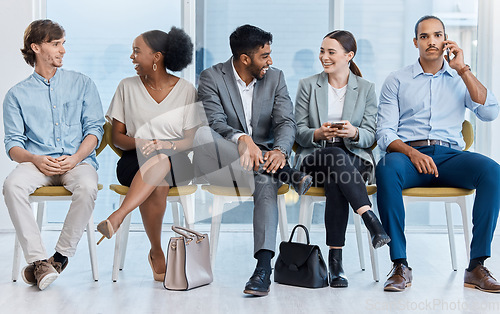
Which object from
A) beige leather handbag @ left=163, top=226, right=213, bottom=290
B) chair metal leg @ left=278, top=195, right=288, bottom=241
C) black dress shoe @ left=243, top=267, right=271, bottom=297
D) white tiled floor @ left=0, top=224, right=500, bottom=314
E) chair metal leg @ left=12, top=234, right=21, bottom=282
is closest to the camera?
white tiled floor @ left=0, top=224, right=500, bottom=314

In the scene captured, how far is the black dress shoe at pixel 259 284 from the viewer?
8.80ft

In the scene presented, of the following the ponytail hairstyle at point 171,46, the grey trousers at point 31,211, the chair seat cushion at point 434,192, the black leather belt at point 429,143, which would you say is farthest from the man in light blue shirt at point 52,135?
the black leather belt at point 429,143

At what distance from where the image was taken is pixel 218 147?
3.06 metres

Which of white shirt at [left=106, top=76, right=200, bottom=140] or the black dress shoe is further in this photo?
white shirt at [left=106, top=76, right=200, bottom=140]

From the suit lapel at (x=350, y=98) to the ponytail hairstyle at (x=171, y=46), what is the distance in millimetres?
902

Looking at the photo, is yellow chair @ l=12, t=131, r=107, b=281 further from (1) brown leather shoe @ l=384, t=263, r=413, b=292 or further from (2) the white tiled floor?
(1) brown leather shoe @ l=384, t=263, r=413, b=292

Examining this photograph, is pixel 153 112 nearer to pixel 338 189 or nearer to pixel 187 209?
pixel 187 209

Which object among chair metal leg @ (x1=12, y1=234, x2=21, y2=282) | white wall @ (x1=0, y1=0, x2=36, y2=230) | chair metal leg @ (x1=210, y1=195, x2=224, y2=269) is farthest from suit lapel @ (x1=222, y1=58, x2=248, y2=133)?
white wall @ (x1=0, y1=0, x2=36, y2=230)

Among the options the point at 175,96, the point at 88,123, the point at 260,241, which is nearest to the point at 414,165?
the point at 260,241

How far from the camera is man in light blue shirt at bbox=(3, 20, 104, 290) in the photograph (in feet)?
9.61

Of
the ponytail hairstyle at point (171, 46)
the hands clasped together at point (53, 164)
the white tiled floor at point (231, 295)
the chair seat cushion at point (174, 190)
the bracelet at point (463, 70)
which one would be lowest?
the white tiled floor at point (231, 295)

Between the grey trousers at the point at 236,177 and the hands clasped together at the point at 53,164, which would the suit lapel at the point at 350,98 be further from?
the hands clasped together at the point at 53,164

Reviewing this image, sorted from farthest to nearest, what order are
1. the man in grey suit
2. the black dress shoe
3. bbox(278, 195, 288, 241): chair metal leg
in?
bbox(278, 195, 288, 241): chair metal leg
the man in grey suit
the black dress shoe

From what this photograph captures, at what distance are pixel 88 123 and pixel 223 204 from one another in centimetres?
85
